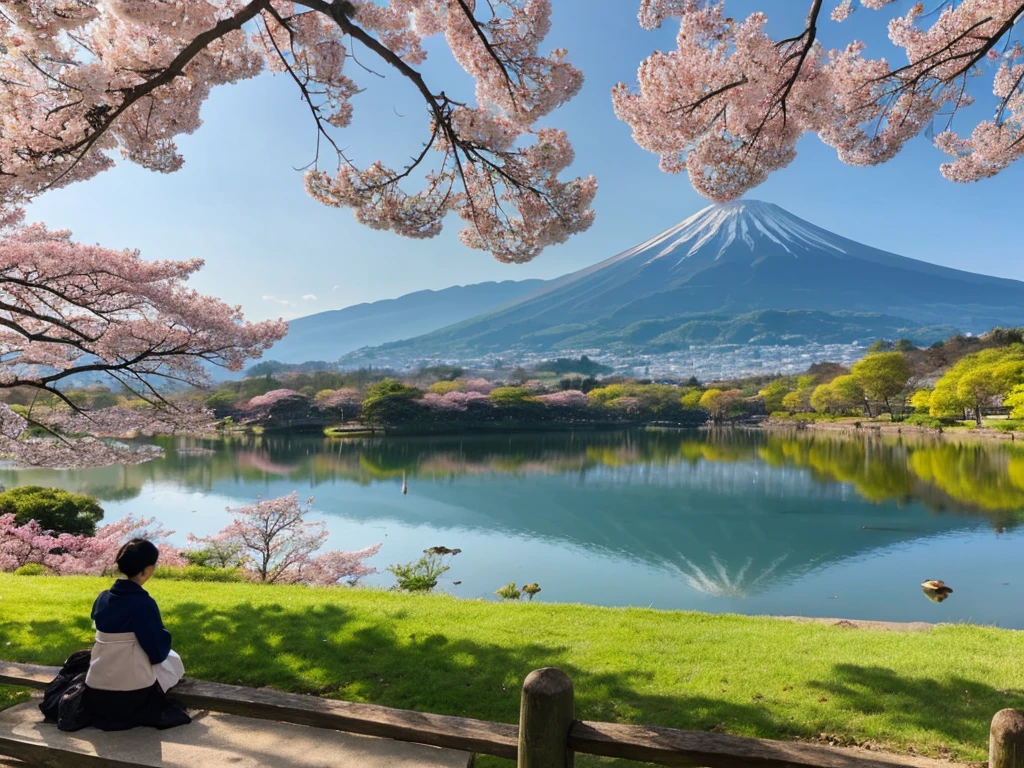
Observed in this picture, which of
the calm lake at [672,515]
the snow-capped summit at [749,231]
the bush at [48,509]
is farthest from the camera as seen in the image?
the snow-capped summit at [749,231]

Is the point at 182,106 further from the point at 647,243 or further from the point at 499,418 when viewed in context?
the point at 647,243

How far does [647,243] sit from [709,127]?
518 ft

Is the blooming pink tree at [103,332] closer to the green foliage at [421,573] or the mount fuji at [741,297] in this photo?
the green foliage at [421,573]

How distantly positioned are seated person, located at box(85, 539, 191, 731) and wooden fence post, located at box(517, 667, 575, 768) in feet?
4.81

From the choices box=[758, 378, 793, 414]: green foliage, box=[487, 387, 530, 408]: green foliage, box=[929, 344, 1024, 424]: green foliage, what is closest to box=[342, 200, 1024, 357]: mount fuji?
box=[758, 378, 793, 414]: green foliage

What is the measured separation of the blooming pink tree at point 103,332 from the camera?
5.98 meters

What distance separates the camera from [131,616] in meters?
2.34

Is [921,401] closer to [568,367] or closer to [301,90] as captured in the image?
[301,90]

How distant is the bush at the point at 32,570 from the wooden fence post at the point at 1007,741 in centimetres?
870

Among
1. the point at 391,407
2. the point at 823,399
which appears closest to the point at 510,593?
the point at 391,407

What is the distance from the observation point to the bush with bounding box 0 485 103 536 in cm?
877

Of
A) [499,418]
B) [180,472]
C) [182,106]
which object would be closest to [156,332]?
[182,106]

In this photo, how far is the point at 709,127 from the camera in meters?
5.02

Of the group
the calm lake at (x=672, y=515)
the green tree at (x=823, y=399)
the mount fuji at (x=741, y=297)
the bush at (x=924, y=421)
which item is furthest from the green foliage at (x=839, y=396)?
the mount fuji at (x=741, y=297)
